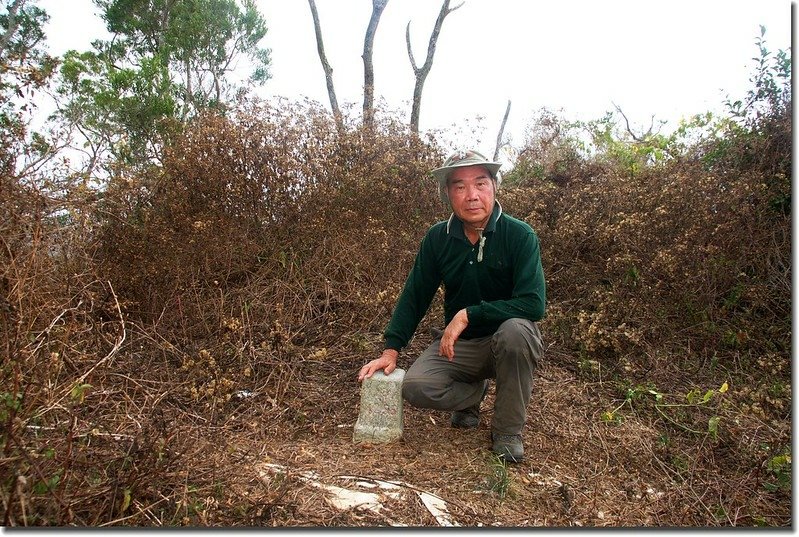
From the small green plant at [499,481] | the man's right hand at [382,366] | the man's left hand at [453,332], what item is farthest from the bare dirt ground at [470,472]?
the man's left hand at [453,332]

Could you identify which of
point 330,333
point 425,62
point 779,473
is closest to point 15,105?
point 330,333

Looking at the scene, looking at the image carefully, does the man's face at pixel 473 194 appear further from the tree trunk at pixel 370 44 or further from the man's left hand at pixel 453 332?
the tree trunk at pixel 370 44

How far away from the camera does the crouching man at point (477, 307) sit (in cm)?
311

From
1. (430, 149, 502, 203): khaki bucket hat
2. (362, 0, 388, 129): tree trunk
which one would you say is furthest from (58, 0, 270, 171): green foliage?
(430, 149, 502, 203): khaki bucket hat

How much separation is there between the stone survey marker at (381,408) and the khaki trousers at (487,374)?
0.25 ft

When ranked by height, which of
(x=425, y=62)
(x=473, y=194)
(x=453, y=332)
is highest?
(x=425, y=62)

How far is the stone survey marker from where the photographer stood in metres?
3.35

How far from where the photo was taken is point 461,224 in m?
3.39

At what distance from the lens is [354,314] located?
16.9 ft

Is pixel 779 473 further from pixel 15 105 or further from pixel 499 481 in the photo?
pixel 15 105

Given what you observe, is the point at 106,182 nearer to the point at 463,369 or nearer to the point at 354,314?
the point at 354,314

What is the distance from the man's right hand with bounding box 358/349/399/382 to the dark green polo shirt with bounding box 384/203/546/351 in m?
0.05

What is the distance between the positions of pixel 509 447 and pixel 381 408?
29.4 inches

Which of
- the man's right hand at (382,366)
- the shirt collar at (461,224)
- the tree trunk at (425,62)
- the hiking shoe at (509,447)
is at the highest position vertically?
the tree trunk at (425,62)
